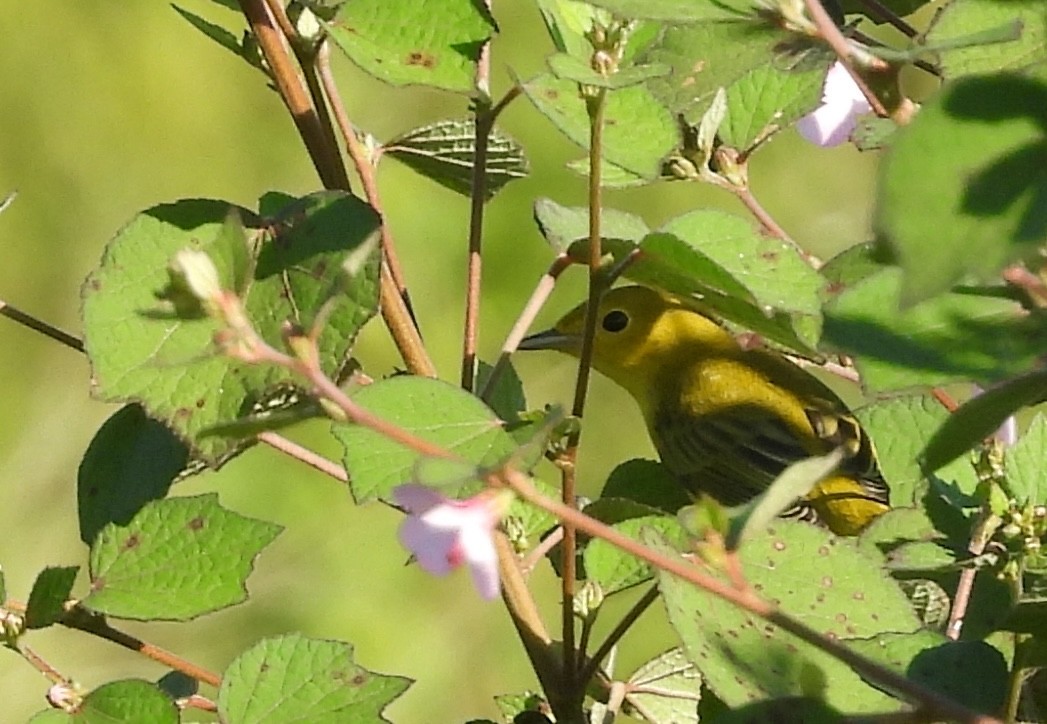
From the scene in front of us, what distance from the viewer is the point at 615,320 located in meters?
1.91

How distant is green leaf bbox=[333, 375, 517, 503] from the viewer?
57 centimetres

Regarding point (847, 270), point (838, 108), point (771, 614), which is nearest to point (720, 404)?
point (838, 108)

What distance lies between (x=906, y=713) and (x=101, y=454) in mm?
385

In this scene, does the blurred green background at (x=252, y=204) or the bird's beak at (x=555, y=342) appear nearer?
the bird's beak at (x=555, y=342)

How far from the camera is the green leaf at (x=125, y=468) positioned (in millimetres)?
694

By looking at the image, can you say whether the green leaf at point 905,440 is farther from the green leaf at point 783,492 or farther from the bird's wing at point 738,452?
the bird's wing at point 738,452

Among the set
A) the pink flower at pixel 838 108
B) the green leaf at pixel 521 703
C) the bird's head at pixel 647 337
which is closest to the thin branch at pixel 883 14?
the pink flower at pixel 838 108

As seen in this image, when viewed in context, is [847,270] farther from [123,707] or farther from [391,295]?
[123,707]

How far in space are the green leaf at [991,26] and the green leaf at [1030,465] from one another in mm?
217

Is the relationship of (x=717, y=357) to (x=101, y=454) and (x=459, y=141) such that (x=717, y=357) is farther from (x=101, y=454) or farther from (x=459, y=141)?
(x=101, y=454)

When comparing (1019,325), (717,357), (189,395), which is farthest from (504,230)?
(1019,325)

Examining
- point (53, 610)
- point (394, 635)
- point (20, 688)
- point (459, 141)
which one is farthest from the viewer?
point (394, 635)

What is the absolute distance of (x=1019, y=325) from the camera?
44cm

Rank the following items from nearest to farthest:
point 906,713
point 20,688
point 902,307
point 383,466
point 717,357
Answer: point 902,307 → point 906,713 → point 383,466 → point 717,357 → point 20,688
